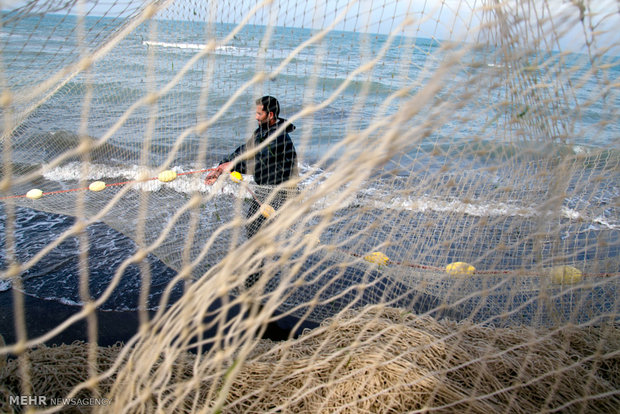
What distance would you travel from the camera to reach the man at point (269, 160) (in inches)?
126

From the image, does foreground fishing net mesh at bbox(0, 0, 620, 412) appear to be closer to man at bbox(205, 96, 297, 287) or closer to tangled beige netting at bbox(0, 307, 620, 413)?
tangled beige netting at bbox(0, 307, 620, 413)

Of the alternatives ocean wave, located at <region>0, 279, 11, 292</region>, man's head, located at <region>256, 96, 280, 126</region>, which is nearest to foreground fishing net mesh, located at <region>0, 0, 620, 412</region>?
ocean wave, located at <region>0, 279, 11, 292</region>

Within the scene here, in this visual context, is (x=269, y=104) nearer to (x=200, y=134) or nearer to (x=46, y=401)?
(x=200, y=134)

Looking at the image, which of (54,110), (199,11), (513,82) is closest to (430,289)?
(513,82)

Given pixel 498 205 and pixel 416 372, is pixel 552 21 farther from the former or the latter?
pixel 416 372

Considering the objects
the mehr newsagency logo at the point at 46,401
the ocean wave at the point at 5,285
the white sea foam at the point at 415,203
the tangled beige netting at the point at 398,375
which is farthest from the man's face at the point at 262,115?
the ocean wave at the point at 5,285

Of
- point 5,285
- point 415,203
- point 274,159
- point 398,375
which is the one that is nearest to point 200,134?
point 398,375

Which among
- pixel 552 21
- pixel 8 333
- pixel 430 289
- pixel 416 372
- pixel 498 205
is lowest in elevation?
pixel 8 333

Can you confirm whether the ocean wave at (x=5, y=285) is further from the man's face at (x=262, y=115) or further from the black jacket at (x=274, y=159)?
the man's face at (x=262, y=115)

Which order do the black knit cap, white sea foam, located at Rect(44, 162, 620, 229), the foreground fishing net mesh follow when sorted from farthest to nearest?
the black knit cap < white sea foam, located at Rect(44, 162, 620, 229) < the foreground fishing net mesh

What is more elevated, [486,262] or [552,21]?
[552,21]

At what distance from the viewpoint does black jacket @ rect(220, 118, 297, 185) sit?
10.7ft

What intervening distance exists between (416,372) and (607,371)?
96 centimetres

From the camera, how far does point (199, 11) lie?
3.71 m
